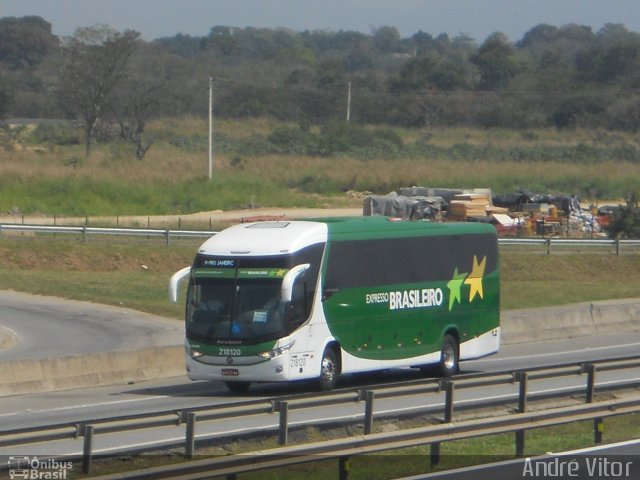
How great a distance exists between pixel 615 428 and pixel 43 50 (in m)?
179

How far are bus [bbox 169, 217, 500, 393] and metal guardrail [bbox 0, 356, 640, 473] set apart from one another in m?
4.62

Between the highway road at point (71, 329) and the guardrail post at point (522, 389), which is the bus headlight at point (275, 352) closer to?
the guardrail post at point (522, 389)

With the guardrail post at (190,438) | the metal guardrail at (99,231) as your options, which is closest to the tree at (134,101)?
the metal guardrail at (99,231)

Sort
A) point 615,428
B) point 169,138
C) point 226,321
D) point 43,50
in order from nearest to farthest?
point 615,428
point 226,321
point 169,138
point 43,50

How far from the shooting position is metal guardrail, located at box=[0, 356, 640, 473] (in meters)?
Result: 11.6

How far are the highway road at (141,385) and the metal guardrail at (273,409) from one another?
0.56 meters

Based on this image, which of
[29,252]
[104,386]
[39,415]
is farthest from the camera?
[29,252]

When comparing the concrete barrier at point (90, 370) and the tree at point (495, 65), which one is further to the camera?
the tree at point (495, 65)

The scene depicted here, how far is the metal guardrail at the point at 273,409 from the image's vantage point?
38.1 ft

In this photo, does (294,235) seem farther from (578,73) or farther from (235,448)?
(578,73)

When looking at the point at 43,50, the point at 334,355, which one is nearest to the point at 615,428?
the point at 334,355

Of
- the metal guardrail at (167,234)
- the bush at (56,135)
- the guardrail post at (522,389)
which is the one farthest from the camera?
the bush at (56,135)

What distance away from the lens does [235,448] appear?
44.9 feet

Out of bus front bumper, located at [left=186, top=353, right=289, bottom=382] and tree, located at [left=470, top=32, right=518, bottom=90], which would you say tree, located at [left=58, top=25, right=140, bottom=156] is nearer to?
bus front bumper, located at [left=186, top=353, right=289, bottom=382]
